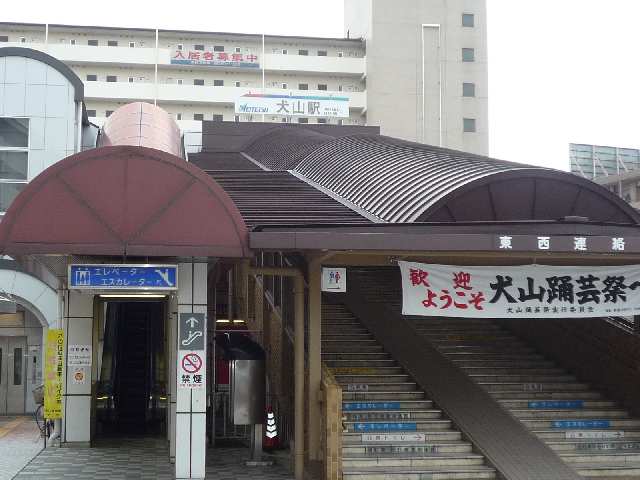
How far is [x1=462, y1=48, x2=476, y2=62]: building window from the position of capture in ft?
205

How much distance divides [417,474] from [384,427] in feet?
4.85

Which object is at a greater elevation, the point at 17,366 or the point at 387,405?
the point at 17,366

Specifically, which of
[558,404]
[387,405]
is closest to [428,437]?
[387,405]

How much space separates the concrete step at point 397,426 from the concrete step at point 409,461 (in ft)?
2.51

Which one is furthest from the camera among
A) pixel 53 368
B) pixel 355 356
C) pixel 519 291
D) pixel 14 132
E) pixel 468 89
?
pixel 468 89

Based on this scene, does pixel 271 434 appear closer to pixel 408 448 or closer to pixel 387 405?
pixel 387 405

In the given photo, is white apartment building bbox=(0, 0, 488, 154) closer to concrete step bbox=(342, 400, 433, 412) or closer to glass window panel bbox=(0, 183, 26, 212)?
glass window panel bbox=(0, 183, 26, 212)

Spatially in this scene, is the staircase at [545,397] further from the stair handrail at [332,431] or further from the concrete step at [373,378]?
the stair handrail at [332,431]

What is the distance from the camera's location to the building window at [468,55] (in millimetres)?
62531

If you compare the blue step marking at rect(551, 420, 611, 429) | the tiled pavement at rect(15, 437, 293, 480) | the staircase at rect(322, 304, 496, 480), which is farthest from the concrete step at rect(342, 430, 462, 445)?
the blue step marking at rect(551, 420, 611, 429)

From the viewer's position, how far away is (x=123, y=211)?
11352 mm

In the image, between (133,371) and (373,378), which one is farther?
(133,371)

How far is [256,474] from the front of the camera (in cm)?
1370

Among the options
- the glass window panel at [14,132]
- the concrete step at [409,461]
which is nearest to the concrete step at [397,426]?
the concrete step at [409,461]
